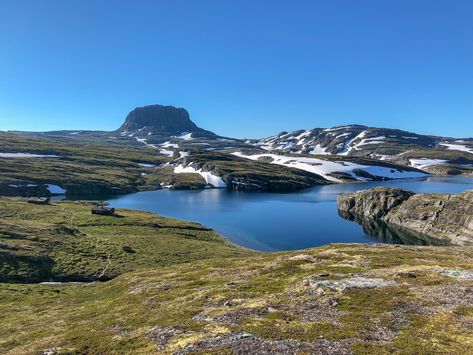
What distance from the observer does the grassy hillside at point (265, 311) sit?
79.9 ft

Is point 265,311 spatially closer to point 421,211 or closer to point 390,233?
point 390,233

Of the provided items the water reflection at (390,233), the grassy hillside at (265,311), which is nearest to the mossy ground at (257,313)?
the grassy hillside at (265,311)

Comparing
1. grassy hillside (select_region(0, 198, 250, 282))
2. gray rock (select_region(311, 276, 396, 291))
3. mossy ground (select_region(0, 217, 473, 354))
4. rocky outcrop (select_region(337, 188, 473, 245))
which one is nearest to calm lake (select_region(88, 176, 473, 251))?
rocky outcrop (select_region(337, 188, 473, 245))

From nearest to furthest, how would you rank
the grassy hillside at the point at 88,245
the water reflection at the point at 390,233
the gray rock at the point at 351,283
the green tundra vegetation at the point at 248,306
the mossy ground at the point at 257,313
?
1. the mossy ground at the point at 257,313
2. the green tundra vegetation at the point at 248,306
3. the gray rock at the point at 351,283
4. the grassy hillside at the point at 88,245
5. the water reflection at the point at 390,233

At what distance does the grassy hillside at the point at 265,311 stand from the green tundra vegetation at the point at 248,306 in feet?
0.37

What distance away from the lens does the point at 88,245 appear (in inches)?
3071

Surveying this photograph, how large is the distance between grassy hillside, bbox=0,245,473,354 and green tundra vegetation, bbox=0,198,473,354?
0.37 ft

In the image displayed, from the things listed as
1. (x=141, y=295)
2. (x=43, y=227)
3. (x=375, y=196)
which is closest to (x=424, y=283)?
(x=141, y=295)

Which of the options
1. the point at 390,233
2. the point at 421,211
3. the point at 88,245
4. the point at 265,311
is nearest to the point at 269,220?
the point at 390,233

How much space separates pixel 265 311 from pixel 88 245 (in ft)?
193

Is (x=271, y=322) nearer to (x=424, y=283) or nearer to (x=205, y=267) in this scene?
(x=424, y=283)

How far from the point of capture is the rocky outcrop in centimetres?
10875

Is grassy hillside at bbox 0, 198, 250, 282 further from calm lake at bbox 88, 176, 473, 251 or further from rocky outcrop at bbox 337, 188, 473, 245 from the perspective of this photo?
rocky outcrop at bbox 337, 188, 473, 245

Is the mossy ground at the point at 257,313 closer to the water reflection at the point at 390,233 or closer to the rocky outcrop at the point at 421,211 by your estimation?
the water reflection at the point at 390,233
